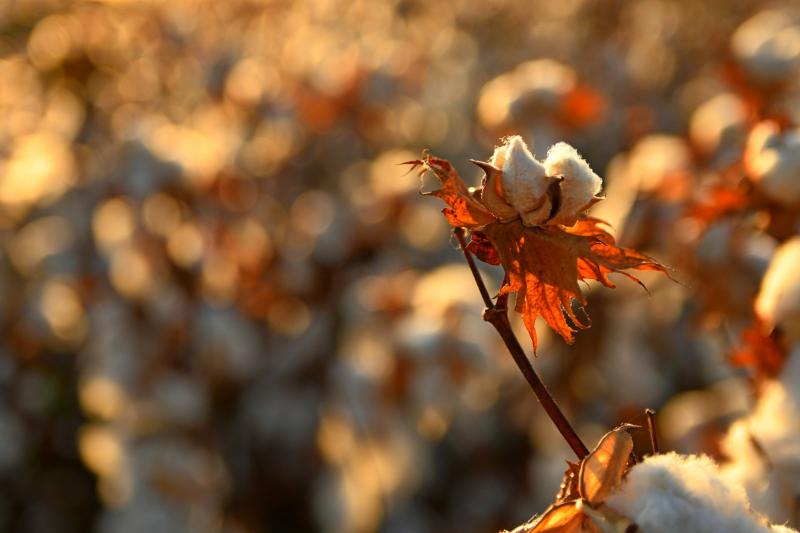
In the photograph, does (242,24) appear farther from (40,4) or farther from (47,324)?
(47,324)

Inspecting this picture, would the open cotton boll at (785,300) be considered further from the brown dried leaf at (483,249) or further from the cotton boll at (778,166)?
the brown dried leaf at (483,249)

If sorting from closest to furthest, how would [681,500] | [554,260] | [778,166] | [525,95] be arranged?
[681,500] → [554,260] → [778,166] → [525,95]

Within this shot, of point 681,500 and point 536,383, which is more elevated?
point 536,383

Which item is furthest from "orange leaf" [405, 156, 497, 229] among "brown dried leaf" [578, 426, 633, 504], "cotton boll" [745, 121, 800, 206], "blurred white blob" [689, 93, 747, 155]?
"blurred white blob" [689, 93, 747, 155]

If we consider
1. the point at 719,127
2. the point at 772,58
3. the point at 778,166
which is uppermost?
the point at 719,127

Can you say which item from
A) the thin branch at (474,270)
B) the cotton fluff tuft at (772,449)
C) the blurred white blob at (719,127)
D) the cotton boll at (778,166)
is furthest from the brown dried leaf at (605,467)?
the blurred white blob at (719,127)

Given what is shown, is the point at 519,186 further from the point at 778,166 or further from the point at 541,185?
the point at 778,166

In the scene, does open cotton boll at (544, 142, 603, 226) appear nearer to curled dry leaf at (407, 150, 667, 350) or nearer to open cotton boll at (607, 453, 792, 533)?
curled dry leaf at (407, 150, 667, 350)

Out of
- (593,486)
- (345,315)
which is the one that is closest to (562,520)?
(593,486)
